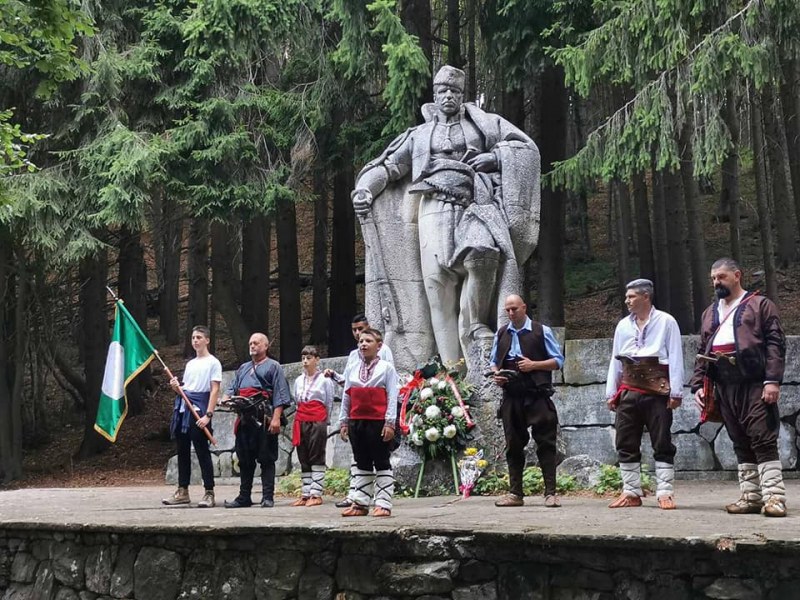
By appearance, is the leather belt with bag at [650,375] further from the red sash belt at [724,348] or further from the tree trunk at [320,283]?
the tree trunk at [320,283]

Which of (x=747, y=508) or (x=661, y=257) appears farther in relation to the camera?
(x=661, y=257)

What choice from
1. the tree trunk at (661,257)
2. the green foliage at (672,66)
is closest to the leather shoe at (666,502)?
the green foliage at (672,66)

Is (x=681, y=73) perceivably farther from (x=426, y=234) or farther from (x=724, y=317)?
(x=724, y=317)

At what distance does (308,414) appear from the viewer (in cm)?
941

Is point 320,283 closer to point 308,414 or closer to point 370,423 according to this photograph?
point 308,414

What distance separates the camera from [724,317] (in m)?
7.14

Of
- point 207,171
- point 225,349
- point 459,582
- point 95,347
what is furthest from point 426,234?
point 225,349

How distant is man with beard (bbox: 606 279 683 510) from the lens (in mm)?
7430

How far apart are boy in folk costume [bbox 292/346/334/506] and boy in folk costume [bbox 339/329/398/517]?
1.54 m

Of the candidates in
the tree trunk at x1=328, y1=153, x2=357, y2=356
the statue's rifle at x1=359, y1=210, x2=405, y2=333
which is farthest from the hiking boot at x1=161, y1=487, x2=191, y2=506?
the tree trunk at x1=328, y1=153, x2=357, y2=356

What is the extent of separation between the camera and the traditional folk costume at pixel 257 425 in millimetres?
8906

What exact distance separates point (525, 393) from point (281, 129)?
33.6ft

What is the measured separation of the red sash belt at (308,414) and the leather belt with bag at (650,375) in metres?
3.01

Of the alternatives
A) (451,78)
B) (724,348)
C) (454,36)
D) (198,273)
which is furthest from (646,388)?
(198,273)
